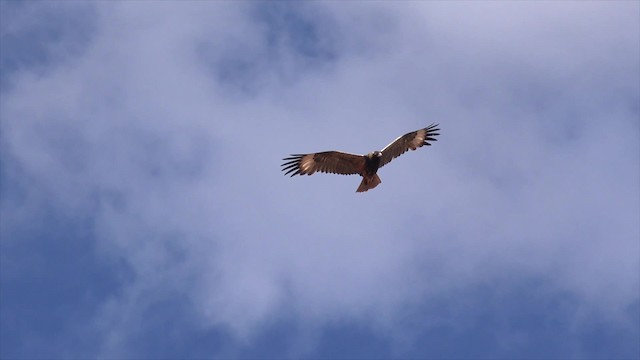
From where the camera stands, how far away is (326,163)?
31766 mm

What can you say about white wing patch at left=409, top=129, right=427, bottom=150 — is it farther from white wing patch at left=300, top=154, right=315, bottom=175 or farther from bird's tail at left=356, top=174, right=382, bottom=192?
white wing patch at left=300, top=154, right=315, bottom=175

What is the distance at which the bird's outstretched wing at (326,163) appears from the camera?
102 ft

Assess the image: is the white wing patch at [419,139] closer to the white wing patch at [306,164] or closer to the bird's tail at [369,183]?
the bird's tail at [369,183]

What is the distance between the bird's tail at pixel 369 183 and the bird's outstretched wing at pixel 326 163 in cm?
57

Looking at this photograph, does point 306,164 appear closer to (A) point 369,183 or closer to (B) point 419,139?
(A) point 369,183

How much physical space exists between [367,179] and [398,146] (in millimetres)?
2292

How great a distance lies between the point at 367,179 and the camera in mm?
30625

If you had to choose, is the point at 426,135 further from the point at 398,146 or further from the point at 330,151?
the point at 330,151

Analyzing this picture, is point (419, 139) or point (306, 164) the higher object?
point (419, 139)

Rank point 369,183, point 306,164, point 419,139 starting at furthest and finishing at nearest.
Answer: point 419,139, point 306,164, point 369,183

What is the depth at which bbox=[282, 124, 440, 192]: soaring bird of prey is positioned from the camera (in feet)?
101

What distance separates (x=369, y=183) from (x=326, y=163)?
2090mm

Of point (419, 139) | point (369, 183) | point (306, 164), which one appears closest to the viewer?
point (369, 183)

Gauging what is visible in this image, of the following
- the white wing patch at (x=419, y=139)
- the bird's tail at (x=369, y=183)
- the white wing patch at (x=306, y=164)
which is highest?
the white wing patch at (x=419, y=139)
